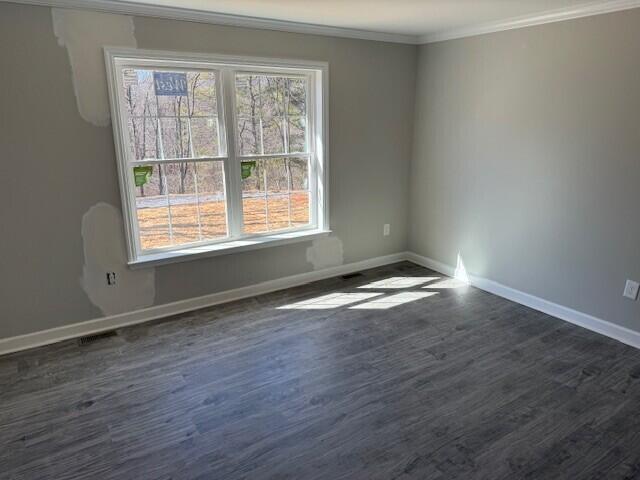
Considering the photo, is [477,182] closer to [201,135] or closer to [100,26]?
[201,135]

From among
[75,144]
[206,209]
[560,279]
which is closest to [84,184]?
[75,144]

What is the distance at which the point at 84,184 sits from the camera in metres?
3.04

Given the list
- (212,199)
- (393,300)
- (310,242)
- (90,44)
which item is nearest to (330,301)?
(393,300)

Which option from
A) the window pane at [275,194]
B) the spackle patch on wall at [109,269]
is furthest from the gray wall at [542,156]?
the spackle patch on wall at [109,269]

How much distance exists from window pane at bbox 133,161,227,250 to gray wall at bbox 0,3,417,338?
0.23 meters

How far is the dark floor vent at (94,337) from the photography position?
312 cm

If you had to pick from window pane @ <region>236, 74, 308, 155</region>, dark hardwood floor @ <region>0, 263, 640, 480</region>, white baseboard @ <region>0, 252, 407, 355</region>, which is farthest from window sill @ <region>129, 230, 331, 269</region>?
window pane @ <region>236, 74, 308, 155</region>

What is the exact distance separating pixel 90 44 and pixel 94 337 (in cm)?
202

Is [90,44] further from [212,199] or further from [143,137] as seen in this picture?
[212,199]

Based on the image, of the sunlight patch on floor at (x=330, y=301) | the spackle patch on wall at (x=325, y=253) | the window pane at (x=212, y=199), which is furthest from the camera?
the spackle patch on wall at (x=325, y=253)

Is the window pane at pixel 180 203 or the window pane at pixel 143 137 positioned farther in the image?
the window pane at pixel 180 203

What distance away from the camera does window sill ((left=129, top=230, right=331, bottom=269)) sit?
338 cm

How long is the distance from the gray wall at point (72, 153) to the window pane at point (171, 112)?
0.23 meters

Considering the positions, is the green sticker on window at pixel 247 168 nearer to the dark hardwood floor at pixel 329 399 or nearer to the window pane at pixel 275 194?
the window pane at pixel 275 194
